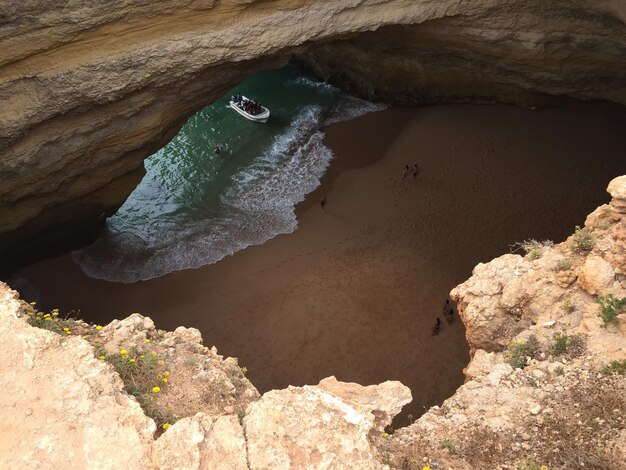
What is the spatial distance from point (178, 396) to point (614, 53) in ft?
46.5

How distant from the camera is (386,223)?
14.2m

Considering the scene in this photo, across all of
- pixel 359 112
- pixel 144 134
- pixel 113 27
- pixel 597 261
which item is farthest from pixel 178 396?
pixel 359 112

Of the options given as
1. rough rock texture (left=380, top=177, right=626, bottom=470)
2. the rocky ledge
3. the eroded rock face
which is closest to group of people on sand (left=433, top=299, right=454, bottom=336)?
rough rock texture (left=380, top=177, right=626, bottom=470)

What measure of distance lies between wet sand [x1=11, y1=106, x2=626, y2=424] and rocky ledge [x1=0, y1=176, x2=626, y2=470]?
4580mm

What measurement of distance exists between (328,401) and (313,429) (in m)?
0.34

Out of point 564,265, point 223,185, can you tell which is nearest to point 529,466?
point 564,265

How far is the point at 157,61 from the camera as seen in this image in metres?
10.1

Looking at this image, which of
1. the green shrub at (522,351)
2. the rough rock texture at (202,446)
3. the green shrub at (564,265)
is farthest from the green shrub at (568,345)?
the rough rock texture at (202,446)

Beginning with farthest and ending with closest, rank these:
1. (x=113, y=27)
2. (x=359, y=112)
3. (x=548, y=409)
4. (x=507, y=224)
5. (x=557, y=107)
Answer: (x=359, y=112)
(x=557, y=107)
(x=507, y=224)
(x=113, y=27)
(x=548, y=409)

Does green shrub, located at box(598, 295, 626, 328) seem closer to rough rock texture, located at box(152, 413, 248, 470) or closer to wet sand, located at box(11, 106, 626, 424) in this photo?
rough rock texture, located at box(152, 413, 248, 470)

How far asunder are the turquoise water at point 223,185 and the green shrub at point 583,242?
8.65 meters

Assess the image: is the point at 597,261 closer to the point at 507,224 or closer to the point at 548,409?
the point at 548,409

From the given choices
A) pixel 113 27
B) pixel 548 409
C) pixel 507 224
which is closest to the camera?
pixel 548 409

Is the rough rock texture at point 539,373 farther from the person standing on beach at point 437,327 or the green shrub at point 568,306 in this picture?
the person standing on beach at point 437,327
